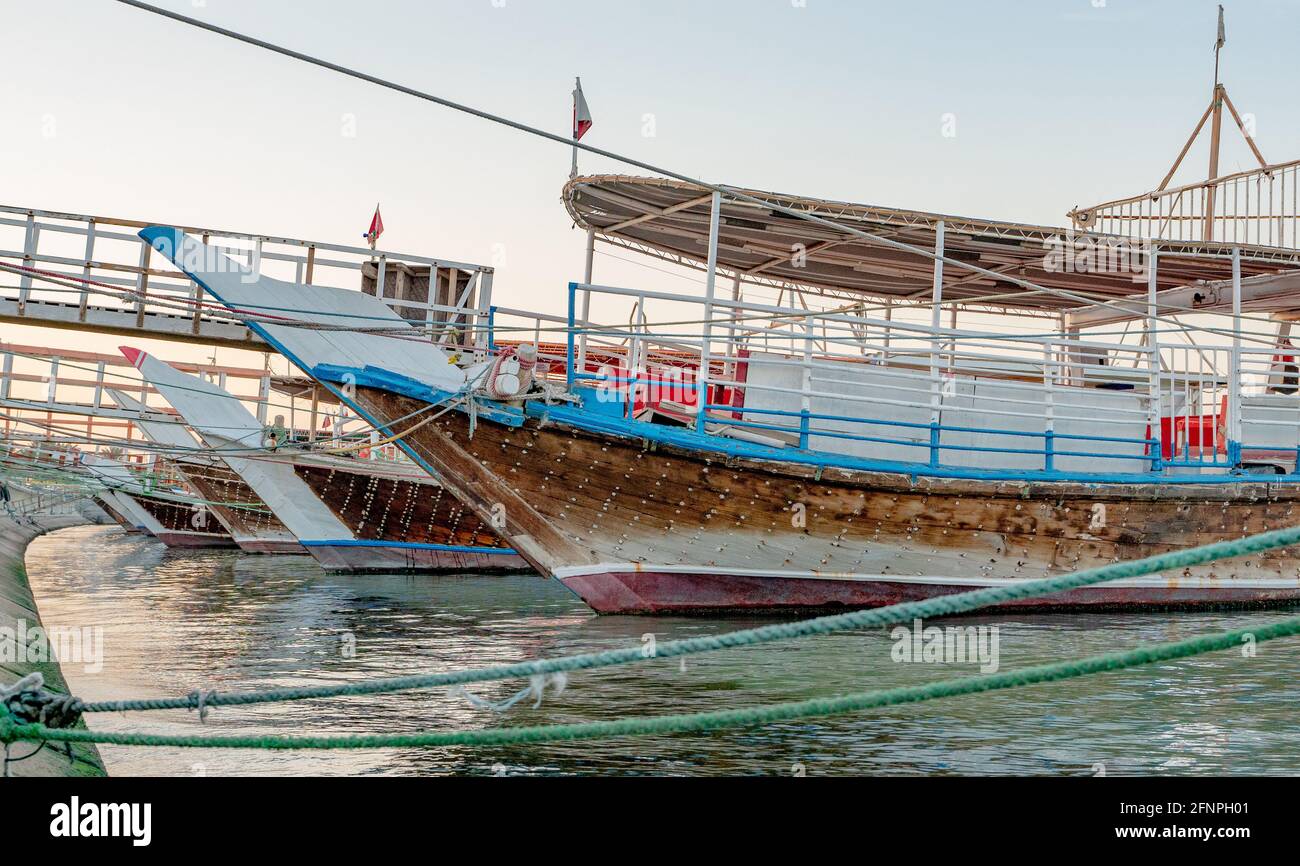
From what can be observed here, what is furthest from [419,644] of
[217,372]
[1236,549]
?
[217,372]

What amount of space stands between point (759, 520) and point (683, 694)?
3.90m

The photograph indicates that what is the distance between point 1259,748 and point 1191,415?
28.0 feet

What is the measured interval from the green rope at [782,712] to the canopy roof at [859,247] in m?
7.59

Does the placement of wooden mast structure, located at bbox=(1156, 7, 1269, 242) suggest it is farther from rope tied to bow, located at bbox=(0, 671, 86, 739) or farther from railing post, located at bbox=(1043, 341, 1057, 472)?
rope tied to bow, located at bbox=(0, 671, 86, 739)

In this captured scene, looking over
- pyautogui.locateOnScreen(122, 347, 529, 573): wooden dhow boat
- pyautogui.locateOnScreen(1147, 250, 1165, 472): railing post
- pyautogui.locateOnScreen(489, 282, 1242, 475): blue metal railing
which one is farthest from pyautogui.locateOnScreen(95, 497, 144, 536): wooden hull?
pyautogui.locateOnScreen(1147, 250, 1165, 472): railing post

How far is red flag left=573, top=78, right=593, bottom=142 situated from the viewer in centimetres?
→ 1295

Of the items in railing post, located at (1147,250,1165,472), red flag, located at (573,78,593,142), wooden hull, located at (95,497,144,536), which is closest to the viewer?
railing post, located at (1147,250,1165,472)

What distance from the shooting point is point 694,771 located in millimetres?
5289

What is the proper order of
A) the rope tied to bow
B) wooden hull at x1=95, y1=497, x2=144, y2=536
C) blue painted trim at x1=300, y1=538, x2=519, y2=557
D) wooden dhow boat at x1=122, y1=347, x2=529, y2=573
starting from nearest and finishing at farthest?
the rope tied to bow < wooden dhow boat at x1=122, y1=347, x2=529, y2=573 < blue painted trim at x1=300, y1=538, x2=519, y2=557 < wooden hull at x1=95, y1=497, x2=144, y2=536

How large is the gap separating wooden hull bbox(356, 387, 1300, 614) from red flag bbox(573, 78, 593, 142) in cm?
422

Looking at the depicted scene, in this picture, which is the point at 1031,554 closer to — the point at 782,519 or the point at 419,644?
the point at 782,519

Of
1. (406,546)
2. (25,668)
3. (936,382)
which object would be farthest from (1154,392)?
(406,546)

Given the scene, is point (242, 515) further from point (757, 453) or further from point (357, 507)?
point (757, 453)
